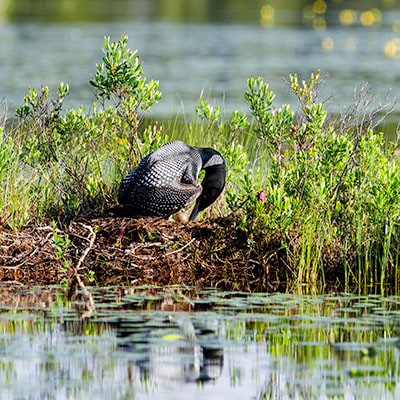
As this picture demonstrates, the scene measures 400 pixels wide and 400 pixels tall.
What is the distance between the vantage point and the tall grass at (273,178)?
30.5 feet

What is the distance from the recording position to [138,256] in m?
9.34

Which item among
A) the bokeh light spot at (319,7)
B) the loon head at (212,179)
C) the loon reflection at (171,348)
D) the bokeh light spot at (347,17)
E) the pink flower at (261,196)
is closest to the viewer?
the loon reflection at (171,348)

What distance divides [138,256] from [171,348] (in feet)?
7.42

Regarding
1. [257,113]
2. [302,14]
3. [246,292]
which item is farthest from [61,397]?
[302,14]

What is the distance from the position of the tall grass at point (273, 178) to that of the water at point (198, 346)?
0.68 m

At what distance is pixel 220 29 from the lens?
42.1 m

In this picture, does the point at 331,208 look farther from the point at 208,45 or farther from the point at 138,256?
the point at 208,45

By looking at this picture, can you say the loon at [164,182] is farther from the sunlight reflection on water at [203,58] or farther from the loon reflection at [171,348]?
the sunlight reflection on water at [203,58]

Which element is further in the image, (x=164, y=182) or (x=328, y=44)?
(x=328, y=44)

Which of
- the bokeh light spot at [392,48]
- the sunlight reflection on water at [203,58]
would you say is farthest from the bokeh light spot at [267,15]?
the bokeh light spot at [392,48]

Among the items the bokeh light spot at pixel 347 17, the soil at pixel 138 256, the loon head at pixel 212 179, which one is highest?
the bokeh light spot at pixel 347 17

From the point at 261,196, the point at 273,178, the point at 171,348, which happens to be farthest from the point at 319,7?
the point at 171,348

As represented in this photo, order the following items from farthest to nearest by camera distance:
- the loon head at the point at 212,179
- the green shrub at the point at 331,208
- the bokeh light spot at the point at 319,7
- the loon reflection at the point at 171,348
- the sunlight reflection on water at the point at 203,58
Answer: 1. the bokeh light spot at the point at 319,7
2. the sunlight reflection on water at the point at 203,58
3. the loon head at the point at 212,179
4. the green shrub at the point at 331,208
5. the loon reflection at the point at 171,348

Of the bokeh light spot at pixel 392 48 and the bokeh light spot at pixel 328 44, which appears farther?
the bokeh light spot at pixel 328 44
